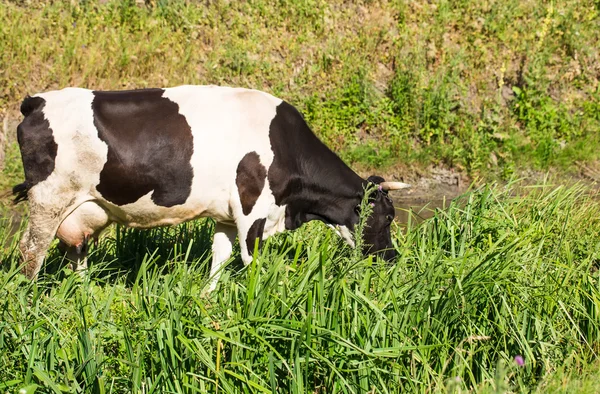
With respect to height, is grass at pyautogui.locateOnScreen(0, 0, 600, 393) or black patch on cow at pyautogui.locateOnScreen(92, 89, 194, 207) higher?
black patch on cow at pyautogui.locateOnScreen(92, 89, 194, 207)

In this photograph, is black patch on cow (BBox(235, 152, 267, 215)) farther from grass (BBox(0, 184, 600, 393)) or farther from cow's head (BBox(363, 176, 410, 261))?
cow's head (BBox(363, 176, 410, 261))

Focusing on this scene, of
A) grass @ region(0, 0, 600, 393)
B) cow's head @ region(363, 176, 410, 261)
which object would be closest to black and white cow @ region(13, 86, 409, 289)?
grass @ region(0, 0, 600, 393)

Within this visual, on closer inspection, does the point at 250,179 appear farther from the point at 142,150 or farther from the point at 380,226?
the point at 380,226

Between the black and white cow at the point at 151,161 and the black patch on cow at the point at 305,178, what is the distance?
0.02 metres

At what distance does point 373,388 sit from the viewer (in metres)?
4.74

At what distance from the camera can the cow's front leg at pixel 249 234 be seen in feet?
20.5

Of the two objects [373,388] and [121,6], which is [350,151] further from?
[373,388]

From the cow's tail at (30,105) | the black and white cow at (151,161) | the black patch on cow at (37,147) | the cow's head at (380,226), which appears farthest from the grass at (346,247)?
the cow's tail at (30,105)

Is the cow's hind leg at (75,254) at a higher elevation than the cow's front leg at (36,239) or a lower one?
lower

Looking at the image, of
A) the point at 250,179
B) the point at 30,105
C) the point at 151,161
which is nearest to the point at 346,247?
the point at 250,179

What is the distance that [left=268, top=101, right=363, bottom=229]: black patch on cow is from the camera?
249 inches

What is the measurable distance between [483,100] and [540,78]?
784 mm

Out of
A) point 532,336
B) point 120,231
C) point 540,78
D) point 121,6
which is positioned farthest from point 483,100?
point 532,336

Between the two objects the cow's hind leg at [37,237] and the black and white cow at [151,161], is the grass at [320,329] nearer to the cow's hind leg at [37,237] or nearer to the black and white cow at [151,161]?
the cow's hind leg at [37,237]
